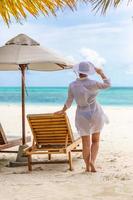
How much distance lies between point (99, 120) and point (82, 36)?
213ft

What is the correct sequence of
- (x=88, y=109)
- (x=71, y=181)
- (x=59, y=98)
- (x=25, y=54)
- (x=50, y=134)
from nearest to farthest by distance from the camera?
1. (x=71, y=181)
2. (x=88, y=109)
3. (x=50, y=134)
4. (x=25, y=54)
5. (x=59, y=98)

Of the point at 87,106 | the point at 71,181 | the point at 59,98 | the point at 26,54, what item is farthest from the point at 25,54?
the point at 59,98

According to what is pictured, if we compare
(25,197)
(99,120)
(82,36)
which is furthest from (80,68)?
(82,36)

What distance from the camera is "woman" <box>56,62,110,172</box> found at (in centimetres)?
773

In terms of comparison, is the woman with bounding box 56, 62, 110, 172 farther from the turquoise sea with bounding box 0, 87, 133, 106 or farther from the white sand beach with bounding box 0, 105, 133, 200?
the turquoise sea with bounding box 0, 87, 133, 106

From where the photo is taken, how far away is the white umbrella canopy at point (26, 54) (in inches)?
332

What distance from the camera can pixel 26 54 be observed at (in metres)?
8.62

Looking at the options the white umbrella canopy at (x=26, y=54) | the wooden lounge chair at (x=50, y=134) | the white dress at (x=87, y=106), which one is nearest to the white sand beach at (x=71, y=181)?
the wooden lounge chair at (x=50, y=134)

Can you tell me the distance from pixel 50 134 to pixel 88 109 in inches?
28.8

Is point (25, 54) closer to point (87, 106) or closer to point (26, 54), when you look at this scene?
point (26, 54)

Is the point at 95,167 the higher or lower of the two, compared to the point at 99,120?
lower

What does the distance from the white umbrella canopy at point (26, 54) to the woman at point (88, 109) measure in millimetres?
865

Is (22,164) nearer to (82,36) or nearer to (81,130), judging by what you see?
(81,130)

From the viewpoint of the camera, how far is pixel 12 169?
27.2 ft
